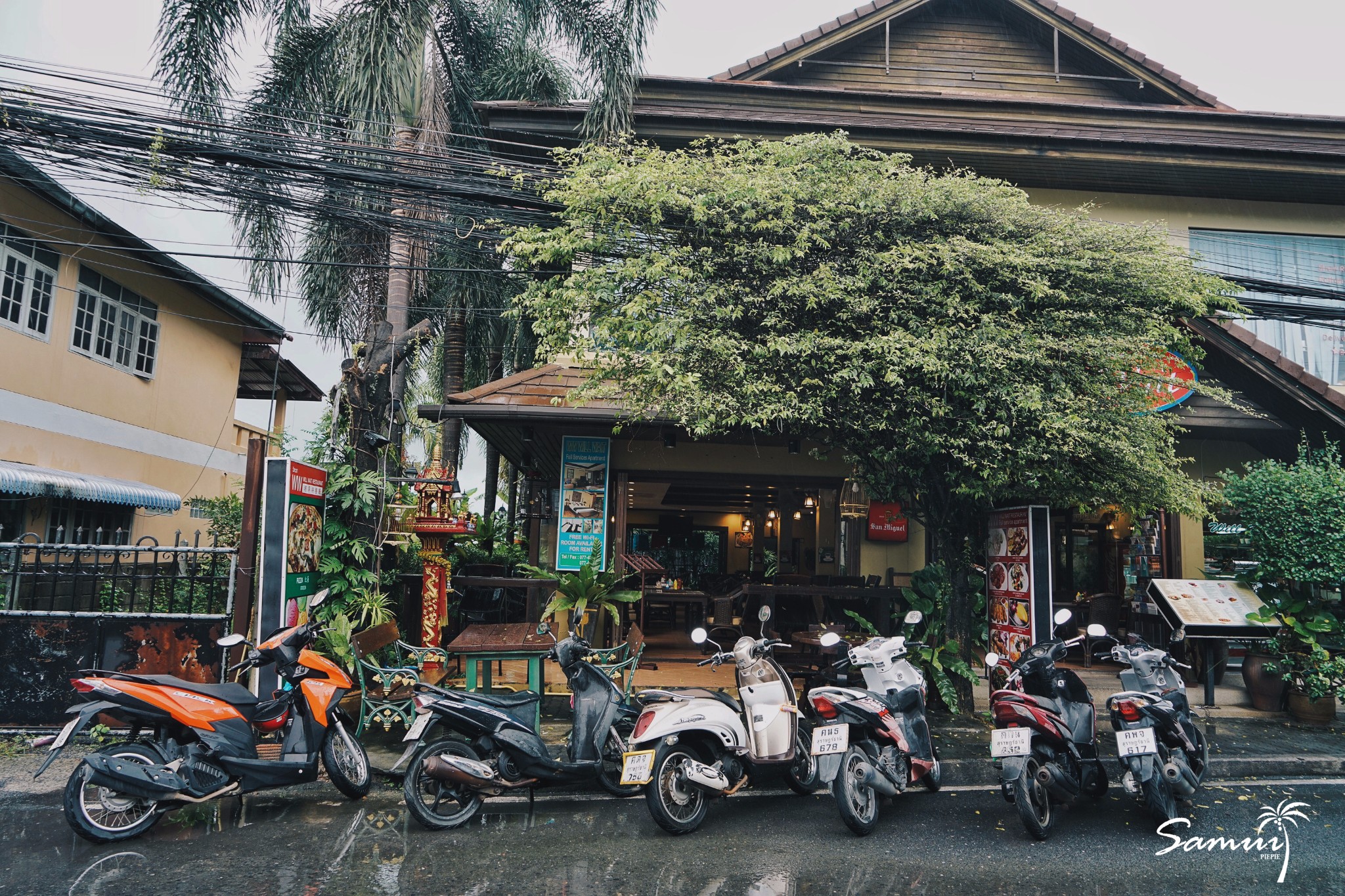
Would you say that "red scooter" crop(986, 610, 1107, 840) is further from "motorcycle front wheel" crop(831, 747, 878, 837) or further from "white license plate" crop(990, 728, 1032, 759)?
"motorcycle front wheel" crop(831, 747, 878, 837)

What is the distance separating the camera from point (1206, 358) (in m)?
10.6

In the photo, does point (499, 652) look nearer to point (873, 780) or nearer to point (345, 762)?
point (345, 762)

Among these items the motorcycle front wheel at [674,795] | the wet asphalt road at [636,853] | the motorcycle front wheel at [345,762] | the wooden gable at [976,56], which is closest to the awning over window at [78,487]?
the wet asphalt road at [636,853]

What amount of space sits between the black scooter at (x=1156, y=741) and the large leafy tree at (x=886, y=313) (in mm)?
2135

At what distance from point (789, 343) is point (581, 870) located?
14.5ft

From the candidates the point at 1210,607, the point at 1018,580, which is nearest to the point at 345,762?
the point at 1018,580

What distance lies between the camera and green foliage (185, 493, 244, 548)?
14086mm

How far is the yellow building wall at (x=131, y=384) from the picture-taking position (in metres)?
13.0

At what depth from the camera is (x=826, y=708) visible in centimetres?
532

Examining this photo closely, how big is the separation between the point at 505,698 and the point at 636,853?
1.34 meters

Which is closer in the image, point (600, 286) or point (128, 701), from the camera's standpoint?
point (128, 701)

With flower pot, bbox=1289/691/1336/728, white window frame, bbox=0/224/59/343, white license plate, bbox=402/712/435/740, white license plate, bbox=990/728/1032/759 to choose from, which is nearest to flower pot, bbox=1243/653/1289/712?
flower pot, bbox=1289/691/1336/728

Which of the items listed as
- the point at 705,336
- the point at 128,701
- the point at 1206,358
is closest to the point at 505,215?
the point at 705,336

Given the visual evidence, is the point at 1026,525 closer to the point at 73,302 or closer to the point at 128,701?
the point at 128,701
